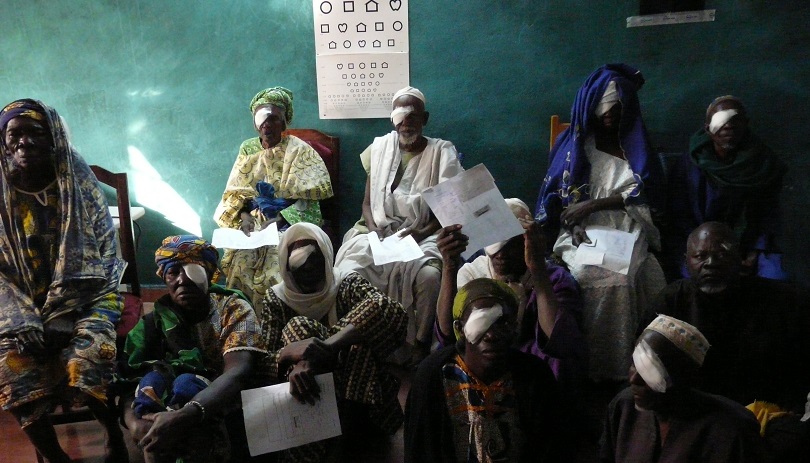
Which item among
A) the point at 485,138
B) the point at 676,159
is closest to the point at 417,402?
the point at 676,159

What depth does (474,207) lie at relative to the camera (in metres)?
2.14

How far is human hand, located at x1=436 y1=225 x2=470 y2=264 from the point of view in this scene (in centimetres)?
215

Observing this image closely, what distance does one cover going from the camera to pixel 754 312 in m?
2.16

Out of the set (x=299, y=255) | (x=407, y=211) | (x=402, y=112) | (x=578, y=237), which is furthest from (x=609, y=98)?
(x=299, y=255)

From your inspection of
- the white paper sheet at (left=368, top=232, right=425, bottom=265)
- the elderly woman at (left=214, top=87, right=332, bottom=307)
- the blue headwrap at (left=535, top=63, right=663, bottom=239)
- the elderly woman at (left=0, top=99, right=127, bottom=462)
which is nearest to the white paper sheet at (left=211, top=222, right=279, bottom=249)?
the elderly woman at (left=214, top=87, right=332, bottom=307)

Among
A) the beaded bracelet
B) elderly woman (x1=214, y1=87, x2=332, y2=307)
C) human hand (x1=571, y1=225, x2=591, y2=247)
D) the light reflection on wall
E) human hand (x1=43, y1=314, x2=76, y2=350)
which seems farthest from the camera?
the light reflection on wall

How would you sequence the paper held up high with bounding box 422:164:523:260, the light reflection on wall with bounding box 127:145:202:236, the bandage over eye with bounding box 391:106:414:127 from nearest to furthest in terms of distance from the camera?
the paper held up high with bounding box 422:164:523:260 < the bandage over eye with bounding box 391:106:414:127 < the light reflection on wall with bounding box 127:145:202:236

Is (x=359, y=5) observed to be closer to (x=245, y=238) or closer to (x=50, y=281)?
(x=245, y=238)

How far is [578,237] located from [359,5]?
7.33 feet

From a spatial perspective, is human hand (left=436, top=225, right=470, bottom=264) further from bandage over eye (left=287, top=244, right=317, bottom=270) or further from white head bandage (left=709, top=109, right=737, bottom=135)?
white head bandage (left=709, top=109, right=737, bottom=135)

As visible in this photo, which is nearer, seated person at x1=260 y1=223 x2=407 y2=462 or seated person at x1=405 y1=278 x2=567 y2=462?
seated person at x1=405 y1=278 x2=567 y2=462

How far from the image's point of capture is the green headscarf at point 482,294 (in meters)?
1.81

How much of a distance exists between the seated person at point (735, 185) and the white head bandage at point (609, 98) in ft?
1.74

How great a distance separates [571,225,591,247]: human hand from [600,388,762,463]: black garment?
136cm
